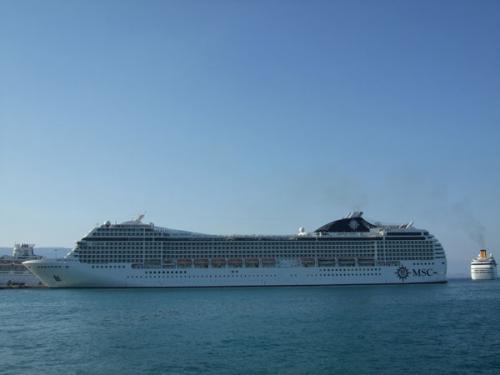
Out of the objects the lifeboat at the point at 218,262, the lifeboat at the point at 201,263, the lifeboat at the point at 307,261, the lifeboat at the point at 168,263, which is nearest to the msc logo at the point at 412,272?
the lifeboat at the point at 307,261

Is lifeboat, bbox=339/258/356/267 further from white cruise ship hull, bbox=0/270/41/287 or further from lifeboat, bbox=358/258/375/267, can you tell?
white cruise ship hull, bbox=0/270/41/287

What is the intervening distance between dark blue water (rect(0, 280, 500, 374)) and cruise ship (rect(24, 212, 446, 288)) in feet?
63.7

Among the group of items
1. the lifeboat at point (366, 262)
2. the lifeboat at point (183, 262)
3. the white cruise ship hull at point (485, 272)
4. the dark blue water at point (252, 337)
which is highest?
the lifeboat at point (183, 262)

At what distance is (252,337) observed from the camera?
27250mm

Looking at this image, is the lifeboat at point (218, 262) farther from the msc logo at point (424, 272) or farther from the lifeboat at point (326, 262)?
the msc logo at point (424, 272)

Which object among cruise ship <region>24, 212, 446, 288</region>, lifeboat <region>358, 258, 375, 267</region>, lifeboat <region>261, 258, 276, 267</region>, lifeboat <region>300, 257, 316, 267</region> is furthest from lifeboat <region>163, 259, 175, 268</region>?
lifeboat <region>358, 258, 375, 267</region>

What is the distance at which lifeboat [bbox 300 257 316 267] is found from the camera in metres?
69.9

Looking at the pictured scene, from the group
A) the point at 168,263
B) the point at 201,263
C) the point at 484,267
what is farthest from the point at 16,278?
the point at 484,267

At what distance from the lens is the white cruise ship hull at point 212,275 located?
209ft

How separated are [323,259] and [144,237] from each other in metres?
25.7

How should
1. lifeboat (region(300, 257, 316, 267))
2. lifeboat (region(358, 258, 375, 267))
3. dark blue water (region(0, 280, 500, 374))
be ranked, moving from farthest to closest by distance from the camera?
lifeboat (region(358, 258, 375, 267))
lifeboat (region(300, 257, 316, 267))
dark blue water (region(0, 280, 500, 374))

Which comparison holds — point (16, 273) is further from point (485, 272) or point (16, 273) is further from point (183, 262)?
point (485, 272)

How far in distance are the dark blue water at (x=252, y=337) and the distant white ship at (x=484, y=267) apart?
206 feet

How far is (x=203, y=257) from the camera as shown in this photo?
68.4 metres
